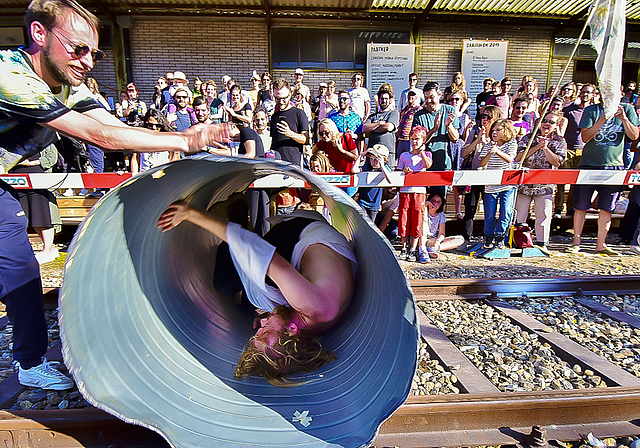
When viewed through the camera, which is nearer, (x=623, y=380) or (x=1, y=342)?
Answer: (x=623, y=380)

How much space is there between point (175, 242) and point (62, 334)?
1142mm

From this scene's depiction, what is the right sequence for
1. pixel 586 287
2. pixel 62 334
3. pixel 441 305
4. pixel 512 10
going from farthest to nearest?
pixel 512 10 < pixel 586 287 < pixel 441 305 < pixel 62 334

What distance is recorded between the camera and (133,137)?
2.10 meters

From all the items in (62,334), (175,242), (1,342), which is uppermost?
(175,242)

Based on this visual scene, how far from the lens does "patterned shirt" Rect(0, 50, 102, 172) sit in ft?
6.78

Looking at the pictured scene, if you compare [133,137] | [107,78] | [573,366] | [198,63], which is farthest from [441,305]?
[107,78]

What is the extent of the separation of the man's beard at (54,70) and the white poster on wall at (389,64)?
11982 millimetres

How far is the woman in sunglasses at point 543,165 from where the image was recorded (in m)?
6.42

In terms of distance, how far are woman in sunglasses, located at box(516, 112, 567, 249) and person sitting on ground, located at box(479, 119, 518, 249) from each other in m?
0.32

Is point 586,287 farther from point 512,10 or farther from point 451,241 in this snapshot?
point 512,10

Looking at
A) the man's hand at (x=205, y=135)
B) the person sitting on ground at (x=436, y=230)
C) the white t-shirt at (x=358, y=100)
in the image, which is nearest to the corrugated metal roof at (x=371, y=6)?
the white t-shirt at (x=358, y=100)

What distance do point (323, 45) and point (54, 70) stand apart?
1232 centimetres

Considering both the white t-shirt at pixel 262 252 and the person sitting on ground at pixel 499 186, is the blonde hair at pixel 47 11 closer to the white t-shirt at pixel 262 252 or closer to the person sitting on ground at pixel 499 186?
the white t-shirt at pixel 262 252

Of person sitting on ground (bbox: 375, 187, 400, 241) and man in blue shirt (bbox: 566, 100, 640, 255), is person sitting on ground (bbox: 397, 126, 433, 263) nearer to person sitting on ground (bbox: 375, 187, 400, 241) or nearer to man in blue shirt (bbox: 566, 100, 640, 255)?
person sitting on ground (bbox: 375, 187, 400, 241)
